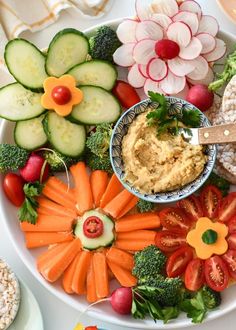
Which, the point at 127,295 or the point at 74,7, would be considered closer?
the point at 127,295

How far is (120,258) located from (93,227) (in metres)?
0.14

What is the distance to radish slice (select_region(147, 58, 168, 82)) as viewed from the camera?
279 centimetres

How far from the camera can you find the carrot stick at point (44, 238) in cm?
280

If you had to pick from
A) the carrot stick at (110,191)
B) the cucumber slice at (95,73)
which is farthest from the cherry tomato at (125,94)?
the carrot stick at (110,191)

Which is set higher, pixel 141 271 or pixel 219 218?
pixel 219 218

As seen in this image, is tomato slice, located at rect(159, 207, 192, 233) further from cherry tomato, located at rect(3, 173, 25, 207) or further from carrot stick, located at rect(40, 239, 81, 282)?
cherry tomato, located at rect(3, 173, 25, 207)

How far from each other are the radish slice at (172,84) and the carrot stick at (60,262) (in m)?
0.63

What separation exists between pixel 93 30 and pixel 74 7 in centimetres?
15

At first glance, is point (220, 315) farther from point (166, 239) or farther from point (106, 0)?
point (106, 0)

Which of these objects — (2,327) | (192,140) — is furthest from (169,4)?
(2,327)

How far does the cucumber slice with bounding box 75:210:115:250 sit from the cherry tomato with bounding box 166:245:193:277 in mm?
224

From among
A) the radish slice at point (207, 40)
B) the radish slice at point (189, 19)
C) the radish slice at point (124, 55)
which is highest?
the radish slice at point (189, 19)

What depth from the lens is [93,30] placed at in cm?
283

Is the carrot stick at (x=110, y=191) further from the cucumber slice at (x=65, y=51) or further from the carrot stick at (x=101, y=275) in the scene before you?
the cucumber slice at (x=65, y=51)
